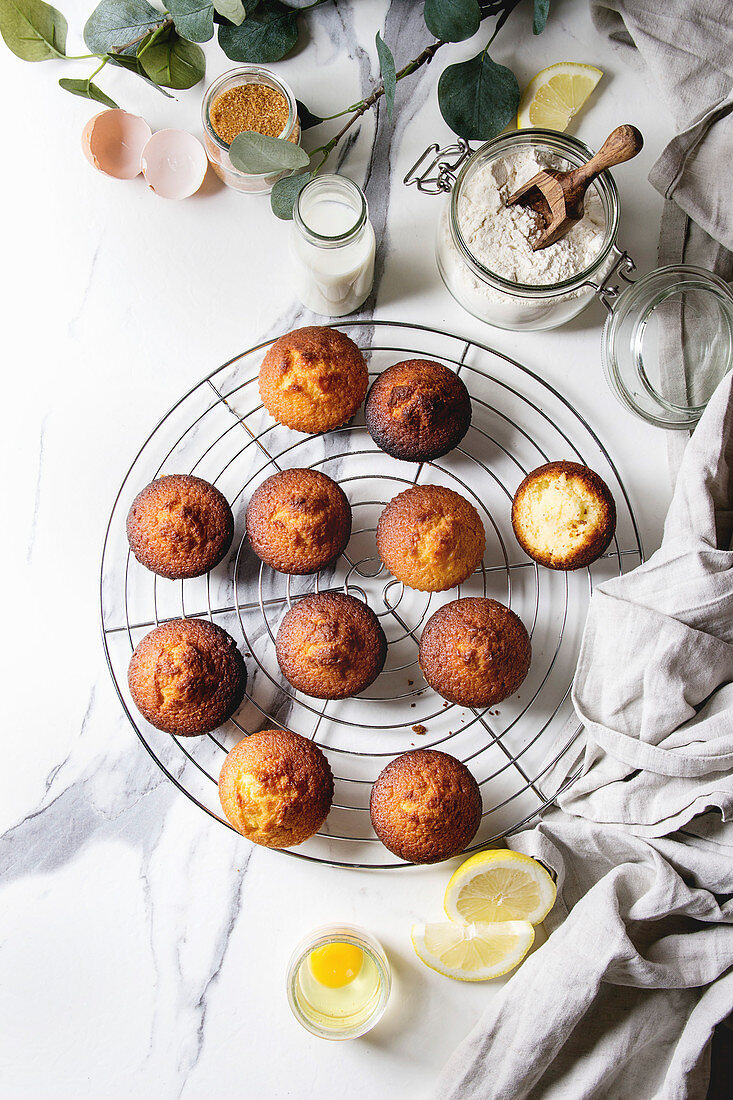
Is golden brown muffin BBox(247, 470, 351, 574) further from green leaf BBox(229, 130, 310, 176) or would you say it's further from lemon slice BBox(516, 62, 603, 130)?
lemon slice BBox(516, 62, 603, 130)

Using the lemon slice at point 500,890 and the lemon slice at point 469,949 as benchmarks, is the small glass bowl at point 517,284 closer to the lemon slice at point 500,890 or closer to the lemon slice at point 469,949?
the lemon slice at point 500,890

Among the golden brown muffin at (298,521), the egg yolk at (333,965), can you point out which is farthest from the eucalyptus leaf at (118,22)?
the egg yolk at (333,965)

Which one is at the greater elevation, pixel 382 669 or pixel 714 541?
pixel 714 541

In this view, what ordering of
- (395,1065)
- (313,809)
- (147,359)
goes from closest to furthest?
1. (313,809)
2. (395,1065)
3. (147,359)

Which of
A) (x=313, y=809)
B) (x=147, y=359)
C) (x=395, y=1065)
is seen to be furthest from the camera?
(x=147, y=359)

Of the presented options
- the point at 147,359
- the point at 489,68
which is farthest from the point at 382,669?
the point at 489,68

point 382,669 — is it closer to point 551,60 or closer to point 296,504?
point 296,504
